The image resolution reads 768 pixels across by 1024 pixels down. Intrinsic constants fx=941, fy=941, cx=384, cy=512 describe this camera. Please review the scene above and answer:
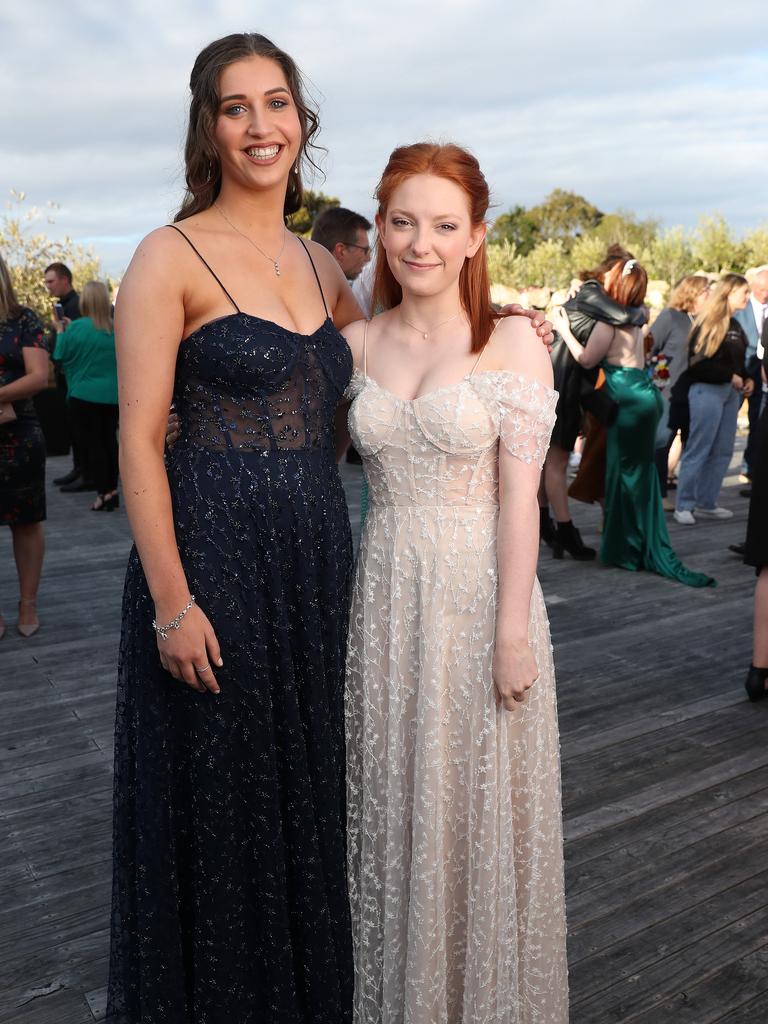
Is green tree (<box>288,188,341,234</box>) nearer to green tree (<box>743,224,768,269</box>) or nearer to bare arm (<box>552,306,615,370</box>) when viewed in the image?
green tree (<box>743,224,768,269</box>)

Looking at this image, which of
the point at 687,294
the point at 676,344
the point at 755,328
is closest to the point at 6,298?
the point at 676,344

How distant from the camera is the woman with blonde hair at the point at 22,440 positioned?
14.5 feet

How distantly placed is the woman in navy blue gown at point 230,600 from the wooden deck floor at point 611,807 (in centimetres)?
61

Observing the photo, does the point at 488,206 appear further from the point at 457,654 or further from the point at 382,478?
the point at 457,654

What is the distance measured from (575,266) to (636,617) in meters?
35.6

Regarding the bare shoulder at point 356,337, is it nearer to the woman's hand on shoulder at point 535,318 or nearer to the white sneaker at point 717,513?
the woman's hand on shoulder at point 535,318

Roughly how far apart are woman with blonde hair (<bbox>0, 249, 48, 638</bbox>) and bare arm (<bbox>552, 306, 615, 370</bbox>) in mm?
3126

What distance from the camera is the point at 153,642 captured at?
181cm

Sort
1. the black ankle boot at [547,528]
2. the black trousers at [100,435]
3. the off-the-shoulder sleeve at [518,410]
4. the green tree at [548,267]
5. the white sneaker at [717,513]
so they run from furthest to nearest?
1. the green tree at [548,267]
2. the black trousers at [100,435]
3. the white sneaker at [717,513]
4. the black ankle boot at [547,528]
5. the off-the-shoulder sleeve at [518,410]

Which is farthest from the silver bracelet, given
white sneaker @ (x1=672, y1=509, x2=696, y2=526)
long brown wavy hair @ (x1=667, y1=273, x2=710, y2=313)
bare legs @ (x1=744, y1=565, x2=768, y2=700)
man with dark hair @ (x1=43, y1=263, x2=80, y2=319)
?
man with dark hair @ (x1=43, y1=263, x2=80, y2=319)

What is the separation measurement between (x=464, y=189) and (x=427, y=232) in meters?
0.12

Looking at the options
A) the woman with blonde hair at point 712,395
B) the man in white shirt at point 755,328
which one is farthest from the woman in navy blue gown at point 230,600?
the man in white shirt at point 755,328

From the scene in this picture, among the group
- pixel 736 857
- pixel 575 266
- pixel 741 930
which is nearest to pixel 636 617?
pixel 736 857

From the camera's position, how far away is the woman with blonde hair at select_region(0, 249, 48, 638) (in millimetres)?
4422
